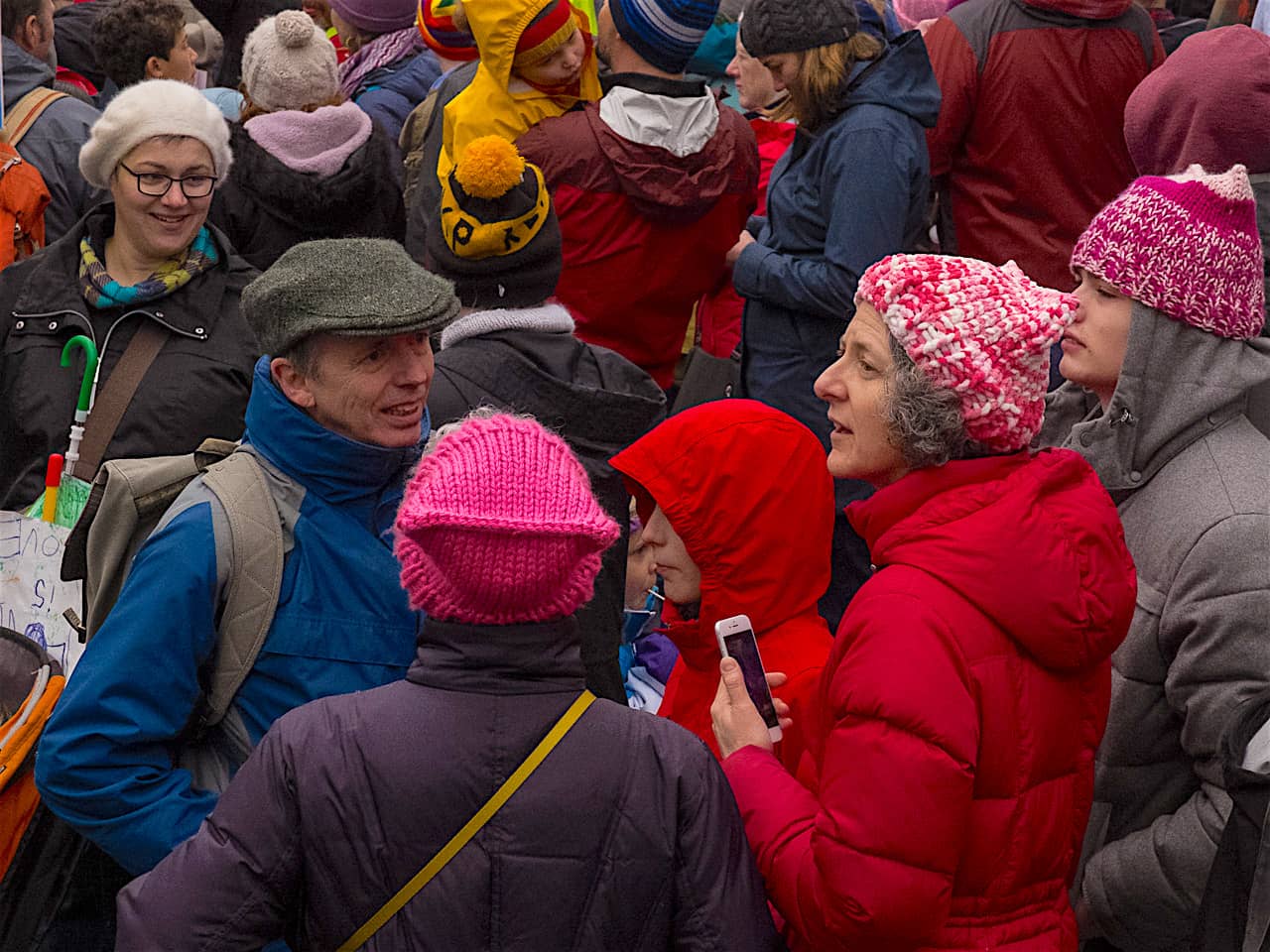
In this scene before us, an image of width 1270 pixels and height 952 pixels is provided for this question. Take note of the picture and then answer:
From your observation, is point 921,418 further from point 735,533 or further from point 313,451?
point 313,451

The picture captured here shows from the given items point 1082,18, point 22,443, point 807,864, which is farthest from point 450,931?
point 1082,18

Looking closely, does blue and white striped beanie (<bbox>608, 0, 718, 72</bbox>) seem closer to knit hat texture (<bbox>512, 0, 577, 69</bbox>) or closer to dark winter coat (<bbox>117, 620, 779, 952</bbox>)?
knit hat texture (<bbox>512, 0, 577, 69</bbox>)

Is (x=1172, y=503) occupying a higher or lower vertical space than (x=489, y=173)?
lower

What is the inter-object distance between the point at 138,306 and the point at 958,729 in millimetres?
2613

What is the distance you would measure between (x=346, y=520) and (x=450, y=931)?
0.92m

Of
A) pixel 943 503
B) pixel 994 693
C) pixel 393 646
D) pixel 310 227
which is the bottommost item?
pixel 310 227

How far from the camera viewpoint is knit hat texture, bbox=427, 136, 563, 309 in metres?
3.65

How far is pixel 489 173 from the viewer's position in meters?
3.62

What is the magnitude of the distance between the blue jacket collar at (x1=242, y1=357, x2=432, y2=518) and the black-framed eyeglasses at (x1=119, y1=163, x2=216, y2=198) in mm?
1357

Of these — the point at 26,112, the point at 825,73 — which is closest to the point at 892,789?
the point at 825,73

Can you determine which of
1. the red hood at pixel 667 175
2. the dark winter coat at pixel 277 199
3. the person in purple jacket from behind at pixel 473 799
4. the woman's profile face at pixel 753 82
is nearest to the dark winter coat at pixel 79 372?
the dark winter coat at pixel 277 199

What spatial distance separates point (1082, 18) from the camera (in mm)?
5016

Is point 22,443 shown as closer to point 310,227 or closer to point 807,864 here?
point 310,227

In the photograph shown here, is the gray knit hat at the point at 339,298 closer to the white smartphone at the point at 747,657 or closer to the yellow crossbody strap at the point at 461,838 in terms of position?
the white smartphone at the point at 747,657
